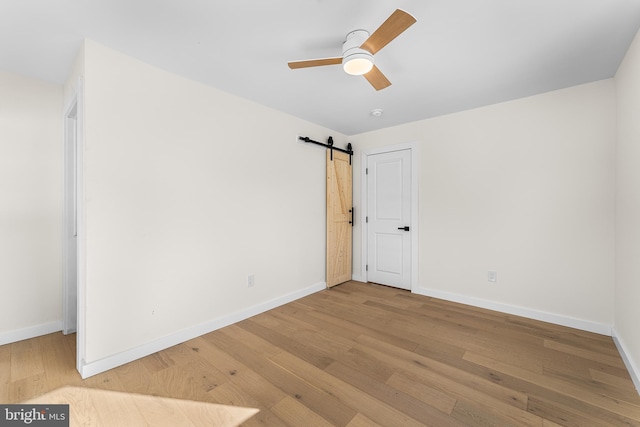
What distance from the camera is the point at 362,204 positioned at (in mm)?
4438

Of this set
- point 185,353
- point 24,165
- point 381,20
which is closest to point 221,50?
point 381,20

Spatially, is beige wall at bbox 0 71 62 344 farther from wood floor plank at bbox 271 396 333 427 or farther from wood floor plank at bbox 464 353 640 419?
wood floor plank at bbox 464 353 640 419

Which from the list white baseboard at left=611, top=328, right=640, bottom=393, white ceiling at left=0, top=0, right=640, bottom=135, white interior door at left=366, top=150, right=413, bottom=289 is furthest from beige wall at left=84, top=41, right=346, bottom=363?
white baseboard at left=611, top=328, right=640, bottom=393

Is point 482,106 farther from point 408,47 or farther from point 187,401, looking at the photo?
point 187,401

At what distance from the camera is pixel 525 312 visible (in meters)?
3.00

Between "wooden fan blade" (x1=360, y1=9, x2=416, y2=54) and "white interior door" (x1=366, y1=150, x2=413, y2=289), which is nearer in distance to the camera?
"wooden fan blade" (x1=360, y1=9, x2=416, y2=54)

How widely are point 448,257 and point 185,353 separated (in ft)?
10.5

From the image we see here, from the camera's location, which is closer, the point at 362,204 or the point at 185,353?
the point at 185,353

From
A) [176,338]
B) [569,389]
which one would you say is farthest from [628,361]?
[176,338]

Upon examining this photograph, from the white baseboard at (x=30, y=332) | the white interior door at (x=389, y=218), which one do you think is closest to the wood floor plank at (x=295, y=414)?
the white baseboard at (x=30, y=332)

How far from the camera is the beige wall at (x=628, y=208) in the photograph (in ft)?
6.33

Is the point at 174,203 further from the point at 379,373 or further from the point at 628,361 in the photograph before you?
the point at 628,361

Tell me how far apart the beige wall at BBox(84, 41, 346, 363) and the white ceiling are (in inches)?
11.9

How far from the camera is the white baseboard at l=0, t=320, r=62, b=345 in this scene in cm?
240
